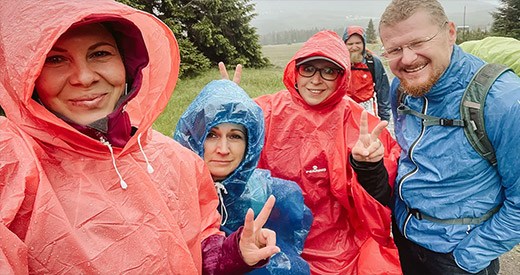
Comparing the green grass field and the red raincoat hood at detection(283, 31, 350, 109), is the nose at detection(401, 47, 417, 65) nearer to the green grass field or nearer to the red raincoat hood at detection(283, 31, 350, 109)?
the red raincoat hood at detection(283, 31, 350, 109)

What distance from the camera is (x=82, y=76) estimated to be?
1.22 metres

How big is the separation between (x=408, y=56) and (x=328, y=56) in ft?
2.56

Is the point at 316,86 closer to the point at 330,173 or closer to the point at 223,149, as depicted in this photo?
the point at 330,173

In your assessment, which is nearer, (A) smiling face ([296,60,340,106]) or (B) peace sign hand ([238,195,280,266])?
(B) peace sign hand ([238,195,280,266])

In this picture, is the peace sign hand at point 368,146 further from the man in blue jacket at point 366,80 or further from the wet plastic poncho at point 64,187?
the man in blue jacket at point 366,80

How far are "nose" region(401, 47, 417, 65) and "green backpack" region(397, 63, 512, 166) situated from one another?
12.9 inches

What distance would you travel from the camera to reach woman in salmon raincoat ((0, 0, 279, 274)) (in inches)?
41.4

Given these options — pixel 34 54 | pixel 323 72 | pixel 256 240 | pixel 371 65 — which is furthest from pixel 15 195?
pixel 371 65

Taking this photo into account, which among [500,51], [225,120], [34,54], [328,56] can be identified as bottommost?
[225,120]

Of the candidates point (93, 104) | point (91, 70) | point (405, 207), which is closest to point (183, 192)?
point (93, 104)

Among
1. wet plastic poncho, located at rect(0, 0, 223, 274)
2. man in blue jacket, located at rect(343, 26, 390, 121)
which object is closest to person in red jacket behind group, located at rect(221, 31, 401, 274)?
wet plastic poncho, located at rect(0, 0, 223, 274)

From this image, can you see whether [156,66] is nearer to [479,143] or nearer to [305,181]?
[305,181]

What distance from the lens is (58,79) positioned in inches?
47.3

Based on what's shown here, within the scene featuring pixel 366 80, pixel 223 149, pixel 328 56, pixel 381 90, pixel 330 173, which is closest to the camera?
pixel 223 149
